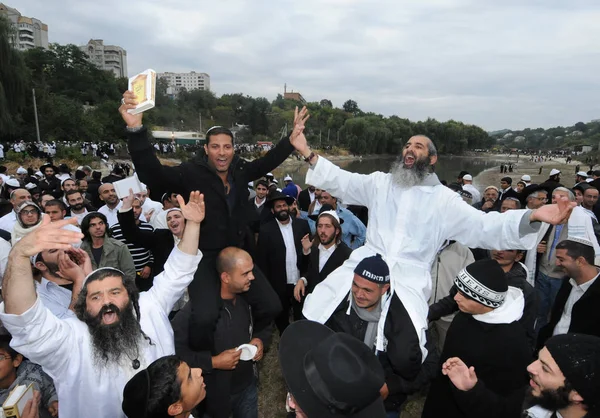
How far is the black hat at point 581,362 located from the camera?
168 cm

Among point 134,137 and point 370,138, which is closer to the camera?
point 134,137

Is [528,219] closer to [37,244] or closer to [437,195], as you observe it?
[437,195]

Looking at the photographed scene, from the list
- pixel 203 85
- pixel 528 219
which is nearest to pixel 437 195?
pixel 528 219

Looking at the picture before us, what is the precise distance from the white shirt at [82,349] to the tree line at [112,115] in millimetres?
31798

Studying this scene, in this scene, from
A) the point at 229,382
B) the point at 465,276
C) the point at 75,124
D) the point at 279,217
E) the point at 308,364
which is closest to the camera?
the point at 308,364

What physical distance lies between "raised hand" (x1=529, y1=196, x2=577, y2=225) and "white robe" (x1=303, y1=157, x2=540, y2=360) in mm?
121

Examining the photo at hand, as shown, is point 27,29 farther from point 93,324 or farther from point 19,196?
point 93,324

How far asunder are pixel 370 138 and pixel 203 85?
117 m

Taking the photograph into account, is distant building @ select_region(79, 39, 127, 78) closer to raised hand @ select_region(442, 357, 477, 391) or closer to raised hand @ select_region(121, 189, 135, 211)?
raised hand @ select_region(121, 189, 135, 211)

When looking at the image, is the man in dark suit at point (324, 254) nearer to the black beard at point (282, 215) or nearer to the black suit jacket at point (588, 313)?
the black beard at point (282, 215)

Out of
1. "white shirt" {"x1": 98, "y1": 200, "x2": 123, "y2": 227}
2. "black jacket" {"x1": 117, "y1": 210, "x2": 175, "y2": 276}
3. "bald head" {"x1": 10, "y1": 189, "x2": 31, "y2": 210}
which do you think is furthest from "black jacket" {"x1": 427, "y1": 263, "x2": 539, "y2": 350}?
"bald head" {"x1": 10, "y1": 189, "x2": 31, "y2": 210}

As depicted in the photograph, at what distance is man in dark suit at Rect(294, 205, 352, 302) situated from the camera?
4352mm

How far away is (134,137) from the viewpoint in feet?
8.60

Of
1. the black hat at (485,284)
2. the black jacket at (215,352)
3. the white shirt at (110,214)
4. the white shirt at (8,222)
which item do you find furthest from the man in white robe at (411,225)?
the white shirt at (8,222)
